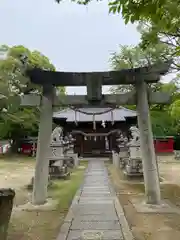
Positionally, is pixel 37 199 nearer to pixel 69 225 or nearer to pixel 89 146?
pixel 69 225

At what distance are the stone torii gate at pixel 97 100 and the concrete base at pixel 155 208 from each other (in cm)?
22

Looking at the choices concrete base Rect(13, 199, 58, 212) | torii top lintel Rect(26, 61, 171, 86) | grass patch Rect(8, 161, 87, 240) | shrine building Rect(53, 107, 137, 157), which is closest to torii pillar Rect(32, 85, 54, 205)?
concrete base Rect(13, 199, 58, 212)

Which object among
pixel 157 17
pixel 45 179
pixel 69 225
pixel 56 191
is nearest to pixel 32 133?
pixel 56 191

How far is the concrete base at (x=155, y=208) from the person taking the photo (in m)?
6.89

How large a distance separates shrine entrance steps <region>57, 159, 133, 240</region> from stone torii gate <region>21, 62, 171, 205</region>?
3.79 feet

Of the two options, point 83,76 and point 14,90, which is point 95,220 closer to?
point 83,76

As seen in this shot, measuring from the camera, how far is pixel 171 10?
10.2ft

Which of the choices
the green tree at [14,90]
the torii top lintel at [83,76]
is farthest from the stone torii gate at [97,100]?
the green tree at [14,90]

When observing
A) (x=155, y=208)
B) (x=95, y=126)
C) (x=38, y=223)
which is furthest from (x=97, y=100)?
(x=95, y=126)

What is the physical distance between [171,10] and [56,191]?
26.3 ft

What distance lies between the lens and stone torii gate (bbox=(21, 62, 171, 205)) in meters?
7.66

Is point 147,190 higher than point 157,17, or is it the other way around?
point 157,17

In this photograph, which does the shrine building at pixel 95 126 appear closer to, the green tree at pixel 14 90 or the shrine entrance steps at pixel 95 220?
the green tree at pixel 14 90

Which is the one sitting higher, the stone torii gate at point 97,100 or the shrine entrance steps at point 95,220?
the stone torii gate at point 97,100
